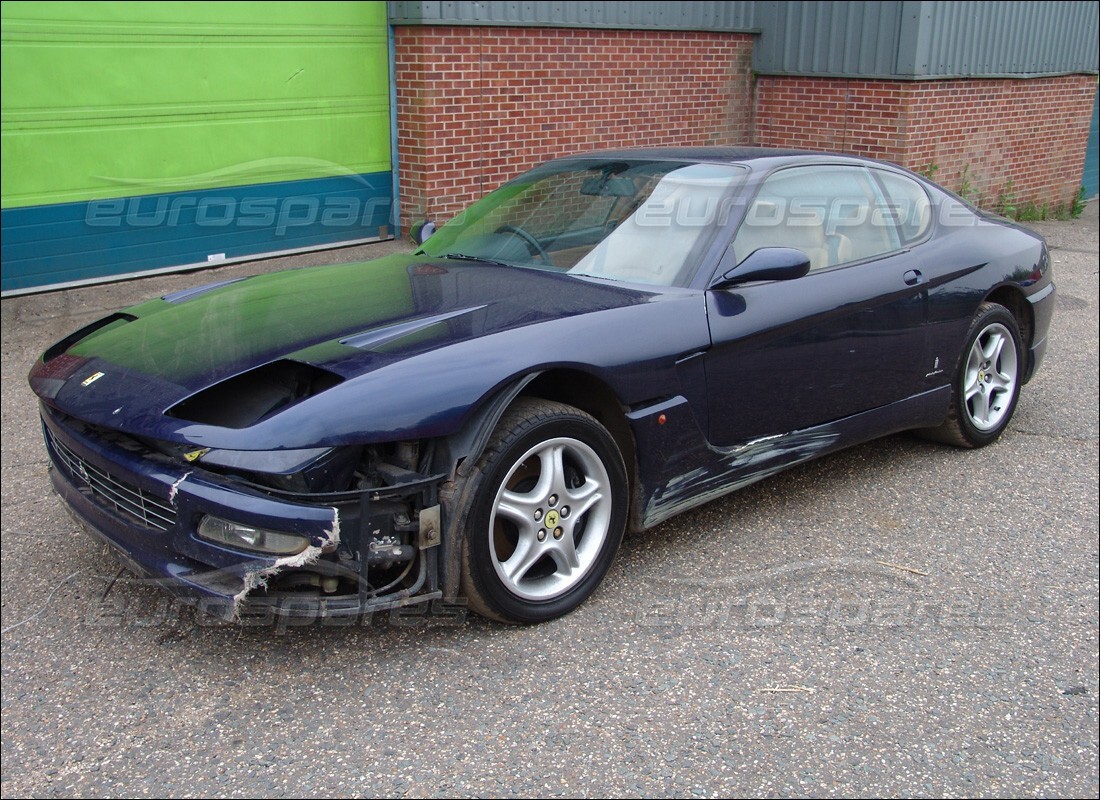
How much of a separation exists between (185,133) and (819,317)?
5606 mm

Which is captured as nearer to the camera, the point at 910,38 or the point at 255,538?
the point at 255,538

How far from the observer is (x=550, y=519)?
11.3 ft

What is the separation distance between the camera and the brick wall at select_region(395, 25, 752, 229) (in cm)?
891

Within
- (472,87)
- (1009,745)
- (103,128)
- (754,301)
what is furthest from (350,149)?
(1009,745)

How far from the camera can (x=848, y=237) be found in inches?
179

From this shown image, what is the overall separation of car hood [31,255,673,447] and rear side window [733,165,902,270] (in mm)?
719

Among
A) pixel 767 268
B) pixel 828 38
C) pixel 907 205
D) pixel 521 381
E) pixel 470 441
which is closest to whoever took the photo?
pixel 470 441

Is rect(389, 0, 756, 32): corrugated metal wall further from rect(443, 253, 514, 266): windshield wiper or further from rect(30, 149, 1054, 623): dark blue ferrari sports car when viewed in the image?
rect(443, 253, 514, 266): windshield wiper

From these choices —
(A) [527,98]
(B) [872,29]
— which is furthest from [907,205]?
(B) [872,29]

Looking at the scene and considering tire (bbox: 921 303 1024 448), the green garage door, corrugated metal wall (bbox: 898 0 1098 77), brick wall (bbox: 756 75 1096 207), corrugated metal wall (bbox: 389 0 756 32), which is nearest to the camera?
tire (bbox: 921 303 1024 448)

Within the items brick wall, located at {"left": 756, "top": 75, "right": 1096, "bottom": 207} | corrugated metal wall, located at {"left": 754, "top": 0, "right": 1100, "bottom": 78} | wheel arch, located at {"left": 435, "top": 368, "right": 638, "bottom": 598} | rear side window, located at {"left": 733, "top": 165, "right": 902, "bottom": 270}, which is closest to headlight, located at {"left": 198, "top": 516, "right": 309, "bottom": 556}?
wheel arch, located at {"left": 435, "top": 368, "right": 638, "bottom": 598}

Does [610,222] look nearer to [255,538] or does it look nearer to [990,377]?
[255,538]

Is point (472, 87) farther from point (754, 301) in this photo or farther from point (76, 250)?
point (754, 301)

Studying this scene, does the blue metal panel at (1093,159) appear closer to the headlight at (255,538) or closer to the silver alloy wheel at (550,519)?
the silver alloy wheel at (550,519)
